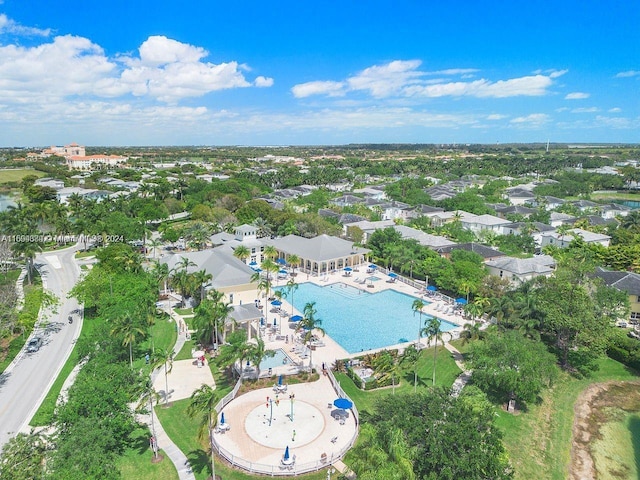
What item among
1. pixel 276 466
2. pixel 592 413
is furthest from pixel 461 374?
pixel 276 466

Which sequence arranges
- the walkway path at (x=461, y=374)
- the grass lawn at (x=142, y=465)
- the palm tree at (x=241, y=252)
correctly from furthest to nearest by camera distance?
1. the palm tree at (x=241, y=252)
2. the walkway path at (x=461, y=374)
3. the grass lawn at (x=142, y=465)

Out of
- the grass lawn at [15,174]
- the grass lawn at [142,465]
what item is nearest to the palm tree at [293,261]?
the grass lawn at [142,465]

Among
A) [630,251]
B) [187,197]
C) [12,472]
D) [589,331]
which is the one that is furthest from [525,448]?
[187,197]

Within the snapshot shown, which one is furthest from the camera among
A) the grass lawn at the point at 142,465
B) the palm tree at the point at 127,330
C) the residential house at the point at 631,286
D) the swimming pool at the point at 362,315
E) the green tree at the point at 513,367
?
the residential house at the point at 631,286

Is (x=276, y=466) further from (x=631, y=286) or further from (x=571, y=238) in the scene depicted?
(x=571, y=238)

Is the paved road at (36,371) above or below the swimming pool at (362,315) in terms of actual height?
above

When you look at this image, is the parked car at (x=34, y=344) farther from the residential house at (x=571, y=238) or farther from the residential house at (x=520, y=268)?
the residential house at (x=571, y=238)
